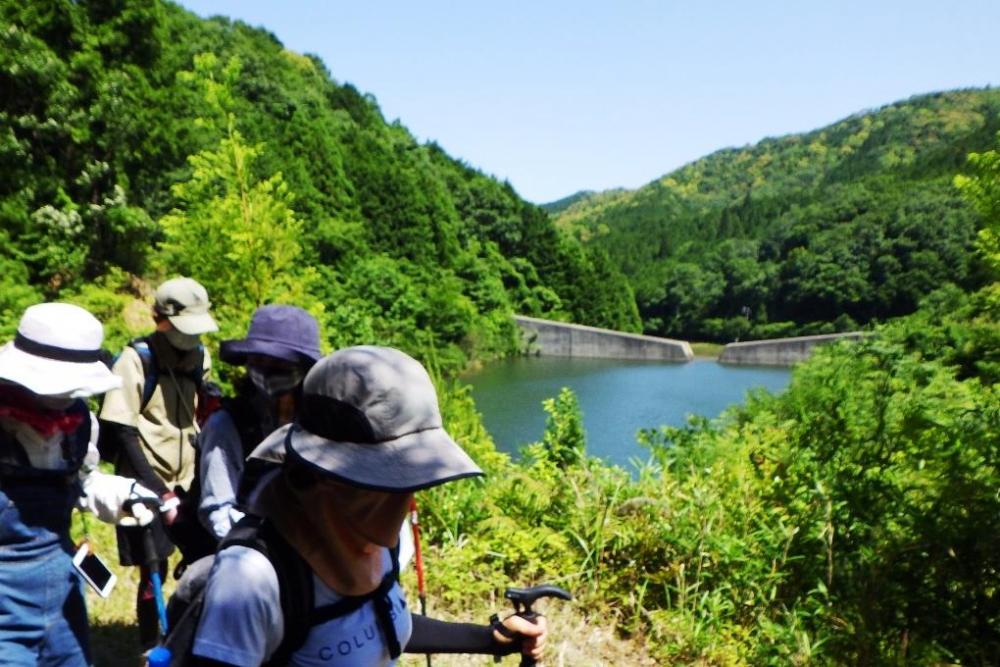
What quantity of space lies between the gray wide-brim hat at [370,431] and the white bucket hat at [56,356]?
3.58 feet

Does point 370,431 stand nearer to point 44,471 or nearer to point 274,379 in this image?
point 274,379

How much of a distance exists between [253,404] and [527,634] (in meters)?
1.06

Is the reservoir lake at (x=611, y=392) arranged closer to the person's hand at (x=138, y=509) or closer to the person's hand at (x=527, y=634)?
the person's hand at (x=138, y=509)

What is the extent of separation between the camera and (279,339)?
7.10 feet

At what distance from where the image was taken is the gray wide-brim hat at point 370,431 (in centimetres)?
107

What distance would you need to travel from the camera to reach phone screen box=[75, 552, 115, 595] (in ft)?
7.08

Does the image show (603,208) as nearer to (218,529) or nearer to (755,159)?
(755,159)

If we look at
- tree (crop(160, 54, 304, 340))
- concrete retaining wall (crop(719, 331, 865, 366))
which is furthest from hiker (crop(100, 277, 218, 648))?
concrete retaining wall (crop(719, 331, 865, 366))

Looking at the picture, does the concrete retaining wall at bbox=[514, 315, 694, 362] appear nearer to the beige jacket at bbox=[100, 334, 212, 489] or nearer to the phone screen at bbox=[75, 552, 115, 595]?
the beige jacket at bbox=[100, 334, 212, 489]

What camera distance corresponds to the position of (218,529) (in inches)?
79.3

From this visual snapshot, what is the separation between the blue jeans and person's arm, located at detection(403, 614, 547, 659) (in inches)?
42.8

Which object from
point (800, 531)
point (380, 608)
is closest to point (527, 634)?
point (380, 608)

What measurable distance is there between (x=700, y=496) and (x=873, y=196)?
7086cm

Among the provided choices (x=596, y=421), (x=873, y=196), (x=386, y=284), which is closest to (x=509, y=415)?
(x=596, y=421)
